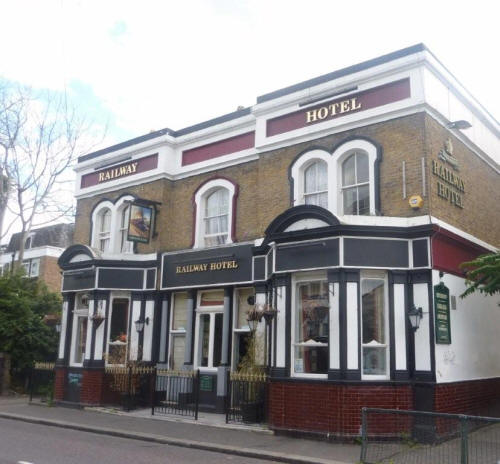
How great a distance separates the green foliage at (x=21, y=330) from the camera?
21031 millimetres

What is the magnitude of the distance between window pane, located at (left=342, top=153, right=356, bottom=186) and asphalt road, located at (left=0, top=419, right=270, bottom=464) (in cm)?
690

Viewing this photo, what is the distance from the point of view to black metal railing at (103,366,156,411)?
16.3 m

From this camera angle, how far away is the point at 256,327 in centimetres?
1498

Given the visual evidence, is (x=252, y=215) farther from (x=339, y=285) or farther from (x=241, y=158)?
(x=339, y=285)

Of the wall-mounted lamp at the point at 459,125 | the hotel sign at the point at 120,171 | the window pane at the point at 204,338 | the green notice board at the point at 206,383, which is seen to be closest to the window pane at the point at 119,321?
the window pane at the point at 204,338

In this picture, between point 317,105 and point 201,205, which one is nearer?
point 317,105

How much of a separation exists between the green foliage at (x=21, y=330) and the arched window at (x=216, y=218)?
8326 mm

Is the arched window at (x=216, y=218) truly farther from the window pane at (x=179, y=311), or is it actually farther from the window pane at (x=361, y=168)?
the window pane at (x=361, y=168)

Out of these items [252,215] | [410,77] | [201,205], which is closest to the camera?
[410,77]

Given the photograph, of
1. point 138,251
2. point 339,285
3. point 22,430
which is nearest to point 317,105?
point 339,285

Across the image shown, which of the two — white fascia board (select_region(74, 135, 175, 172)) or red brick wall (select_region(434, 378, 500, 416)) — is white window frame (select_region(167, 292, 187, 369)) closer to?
white fascia board (select_region(74, 135, 175, 172))

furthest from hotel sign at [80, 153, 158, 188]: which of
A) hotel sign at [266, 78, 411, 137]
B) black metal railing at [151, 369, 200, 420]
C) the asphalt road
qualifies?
the asphalt road

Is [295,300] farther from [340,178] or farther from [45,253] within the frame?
[45,253]

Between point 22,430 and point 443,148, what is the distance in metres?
11.8
